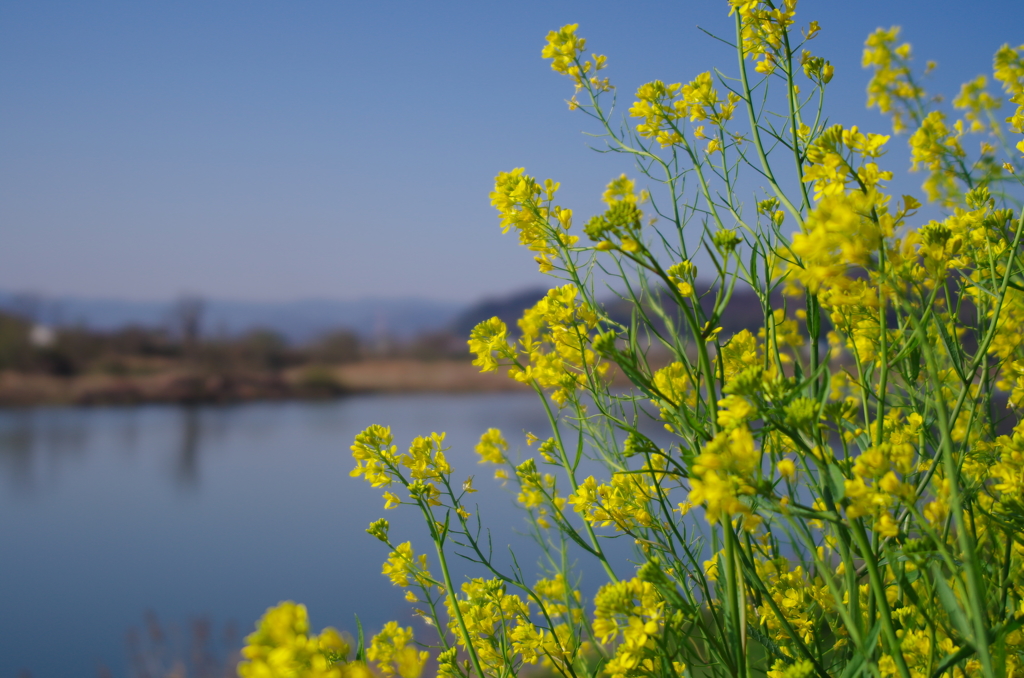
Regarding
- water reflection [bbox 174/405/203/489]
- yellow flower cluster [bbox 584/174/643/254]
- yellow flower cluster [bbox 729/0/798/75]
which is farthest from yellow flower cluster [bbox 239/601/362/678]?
water reflection [bbox 174/405/203/489]

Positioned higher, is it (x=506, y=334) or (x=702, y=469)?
(x=506, y=334)

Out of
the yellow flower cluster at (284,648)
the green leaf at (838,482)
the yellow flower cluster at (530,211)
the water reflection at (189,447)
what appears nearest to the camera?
the yellow flower cluster at (284,648)

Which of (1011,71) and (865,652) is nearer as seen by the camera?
(865,652)

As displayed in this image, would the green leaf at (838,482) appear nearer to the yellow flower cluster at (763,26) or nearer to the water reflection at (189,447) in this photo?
the yellow flower cluster at (763,26)

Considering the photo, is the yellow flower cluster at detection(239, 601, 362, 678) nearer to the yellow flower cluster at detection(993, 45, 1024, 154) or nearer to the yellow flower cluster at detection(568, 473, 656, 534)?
the yellow flower cluster at detection(568, 473, 656, 534)

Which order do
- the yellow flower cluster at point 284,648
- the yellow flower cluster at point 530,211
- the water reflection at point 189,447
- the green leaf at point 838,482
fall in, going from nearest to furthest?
the yellow flower cluster at point 284,648
the green leaf at point 838,482
the yellow flower cluster at point 530,211
the water reflection at point 189,447

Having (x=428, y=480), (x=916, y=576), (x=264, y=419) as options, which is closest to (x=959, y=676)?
(x=916, y=576)

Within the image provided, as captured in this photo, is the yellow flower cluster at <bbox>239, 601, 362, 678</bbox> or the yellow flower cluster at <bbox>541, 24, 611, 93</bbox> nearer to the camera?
the yellow flower cluster at <bbox>239, 601, 362, 678</bbox>

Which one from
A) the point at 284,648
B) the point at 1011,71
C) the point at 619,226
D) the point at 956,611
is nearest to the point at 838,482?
the point at 956,611

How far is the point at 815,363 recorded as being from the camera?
529 millimetres

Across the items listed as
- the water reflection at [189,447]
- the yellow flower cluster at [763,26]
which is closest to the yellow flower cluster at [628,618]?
the yellow flower cluster at [763,26]

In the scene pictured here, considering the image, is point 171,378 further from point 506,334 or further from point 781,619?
point 781,619

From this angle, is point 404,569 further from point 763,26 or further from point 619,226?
point 763,26

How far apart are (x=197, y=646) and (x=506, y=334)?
260cm
